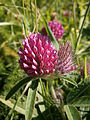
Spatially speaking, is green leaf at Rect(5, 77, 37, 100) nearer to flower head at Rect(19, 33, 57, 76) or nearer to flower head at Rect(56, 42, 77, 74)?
flower head at Rect(19, 33, 57, 76)

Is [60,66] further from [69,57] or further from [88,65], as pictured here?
[88,65]

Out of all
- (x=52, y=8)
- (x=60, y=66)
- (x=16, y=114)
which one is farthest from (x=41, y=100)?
(x=52, y=8)

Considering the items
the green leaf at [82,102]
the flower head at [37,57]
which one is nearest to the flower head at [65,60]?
the flower head at [37,57]

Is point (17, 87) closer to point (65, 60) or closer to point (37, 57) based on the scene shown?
point (37, 57)

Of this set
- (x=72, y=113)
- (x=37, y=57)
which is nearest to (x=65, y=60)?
(x=37, y=57)

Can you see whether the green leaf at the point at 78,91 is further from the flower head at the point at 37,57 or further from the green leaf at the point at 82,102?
the flower head at the point at 37,57

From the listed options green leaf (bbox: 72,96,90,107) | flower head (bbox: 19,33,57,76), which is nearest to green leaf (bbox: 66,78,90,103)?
green leaf (bbox: 72,96,90,107)
